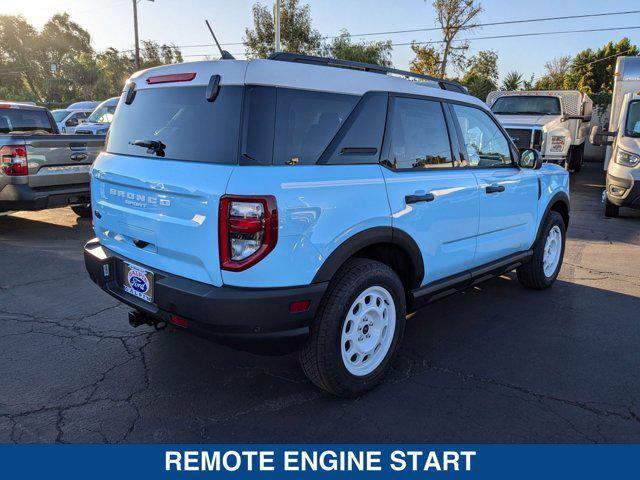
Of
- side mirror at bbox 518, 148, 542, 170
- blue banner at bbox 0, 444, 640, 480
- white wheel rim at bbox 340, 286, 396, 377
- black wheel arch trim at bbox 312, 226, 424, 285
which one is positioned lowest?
blue banner at bbox 0, 444, 640, 480

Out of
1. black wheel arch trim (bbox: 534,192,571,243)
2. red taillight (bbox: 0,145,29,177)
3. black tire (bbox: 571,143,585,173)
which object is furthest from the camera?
black tire (bbox: 571,143,585,173)

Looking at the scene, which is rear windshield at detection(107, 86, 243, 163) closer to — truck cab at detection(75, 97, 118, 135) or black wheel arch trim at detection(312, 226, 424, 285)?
black wheel arch trim at detection(312, 226, 424, 285)

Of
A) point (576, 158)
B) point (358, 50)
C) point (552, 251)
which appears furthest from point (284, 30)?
point (552, 251)

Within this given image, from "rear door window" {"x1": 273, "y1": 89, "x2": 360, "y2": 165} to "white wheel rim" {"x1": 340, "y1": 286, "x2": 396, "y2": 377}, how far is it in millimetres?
908

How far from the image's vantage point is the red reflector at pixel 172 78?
2936 mm

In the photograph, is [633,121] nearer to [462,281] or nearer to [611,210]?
[611,210]

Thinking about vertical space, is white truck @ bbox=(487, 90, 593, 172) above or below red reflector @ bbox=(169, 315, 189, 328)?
above

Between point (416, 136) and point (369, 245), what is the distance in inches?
36.9

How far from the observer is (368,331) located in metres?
3.20

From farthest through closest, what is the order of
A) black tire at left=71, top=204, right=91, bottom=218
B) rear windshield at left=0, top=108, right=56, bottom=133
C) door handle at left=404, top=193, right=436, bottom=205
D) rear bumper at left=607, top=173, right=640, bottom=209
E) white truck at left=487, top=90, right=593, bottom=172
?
1. white truck at left=487, top=90, right=593, bottom=172
2. rear bumper at left=607, top=173, right=640, bottom=209
3. black tire at left=71, top=204, right=91, bottom=218
4. rear windshield at left=0, top=108, right=56, bottom=133
5. door handle at left=404, top=193, right=436, bottom=205

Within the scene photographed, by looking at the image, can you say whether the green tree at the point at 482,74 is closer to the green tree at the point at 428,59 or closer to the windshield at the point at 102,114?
the green tree at the point at 428,59

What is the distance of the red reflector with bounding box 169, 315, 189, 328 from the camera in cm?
279

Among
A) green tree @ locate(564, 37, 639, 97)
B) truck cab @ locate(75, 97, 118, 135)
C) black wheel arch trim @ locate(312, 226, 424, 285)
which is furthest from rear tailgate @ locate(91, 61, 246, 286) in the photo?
green tree @ locate(564, 37, 639, 97)

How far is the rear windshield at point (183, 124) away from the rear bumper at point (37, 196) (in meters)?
4.07
